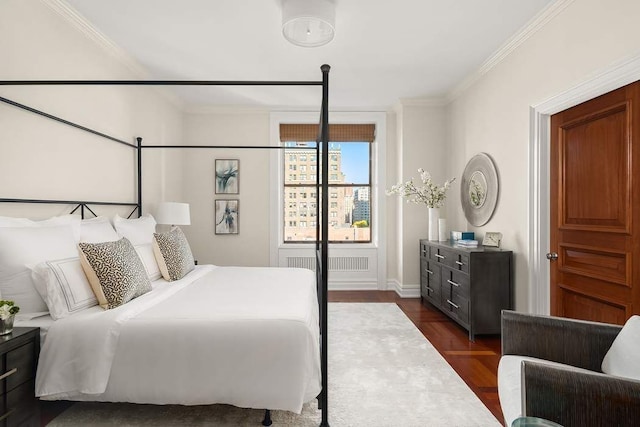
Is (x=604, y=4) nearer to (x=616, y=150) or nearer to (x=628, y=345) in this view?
→ (x=616, y=150)

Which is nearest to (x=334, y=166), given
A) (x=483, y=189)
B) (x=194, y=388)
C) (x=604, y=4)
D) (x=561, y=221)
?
(x=483, y=189)

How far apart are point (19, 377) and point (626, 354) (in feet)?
8.75

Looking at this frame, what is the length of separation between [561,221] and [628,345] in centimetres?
153

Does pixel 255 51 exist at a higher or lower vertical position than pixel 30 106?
higher

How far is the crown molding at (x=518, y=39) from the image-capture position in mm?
2614

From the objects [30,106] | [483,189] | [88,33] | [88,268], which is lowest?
[88,268]

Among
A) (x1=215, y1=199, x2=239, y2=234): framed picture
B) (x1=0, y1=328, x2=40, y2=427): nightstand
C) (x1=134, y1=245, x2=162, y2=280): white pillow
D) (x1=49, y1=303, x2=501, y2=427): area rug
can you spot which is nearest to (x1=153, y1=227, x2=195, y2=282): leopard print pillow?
(x1=134, y1=245, x2=162, y2=280): white pillow

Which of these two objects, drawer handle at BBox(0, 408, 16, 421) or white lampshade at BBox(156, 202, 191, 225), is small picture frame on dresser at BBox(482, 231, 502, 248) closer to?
white lampshade at BBox(156, 202, 191, 225)

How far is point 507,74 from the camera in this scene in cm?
336

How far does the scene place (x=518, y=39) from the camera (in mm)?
3090

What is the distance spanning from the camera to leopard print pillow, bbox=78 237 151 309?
2.02 metres

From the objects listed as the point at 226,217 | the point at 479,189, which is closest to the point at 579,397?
the point at 479,189

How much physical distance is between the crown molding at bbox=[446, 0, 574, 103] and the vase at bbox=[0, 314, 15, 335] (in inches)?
154

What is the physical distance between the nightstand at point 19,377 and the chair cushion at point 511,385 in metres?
2.19
